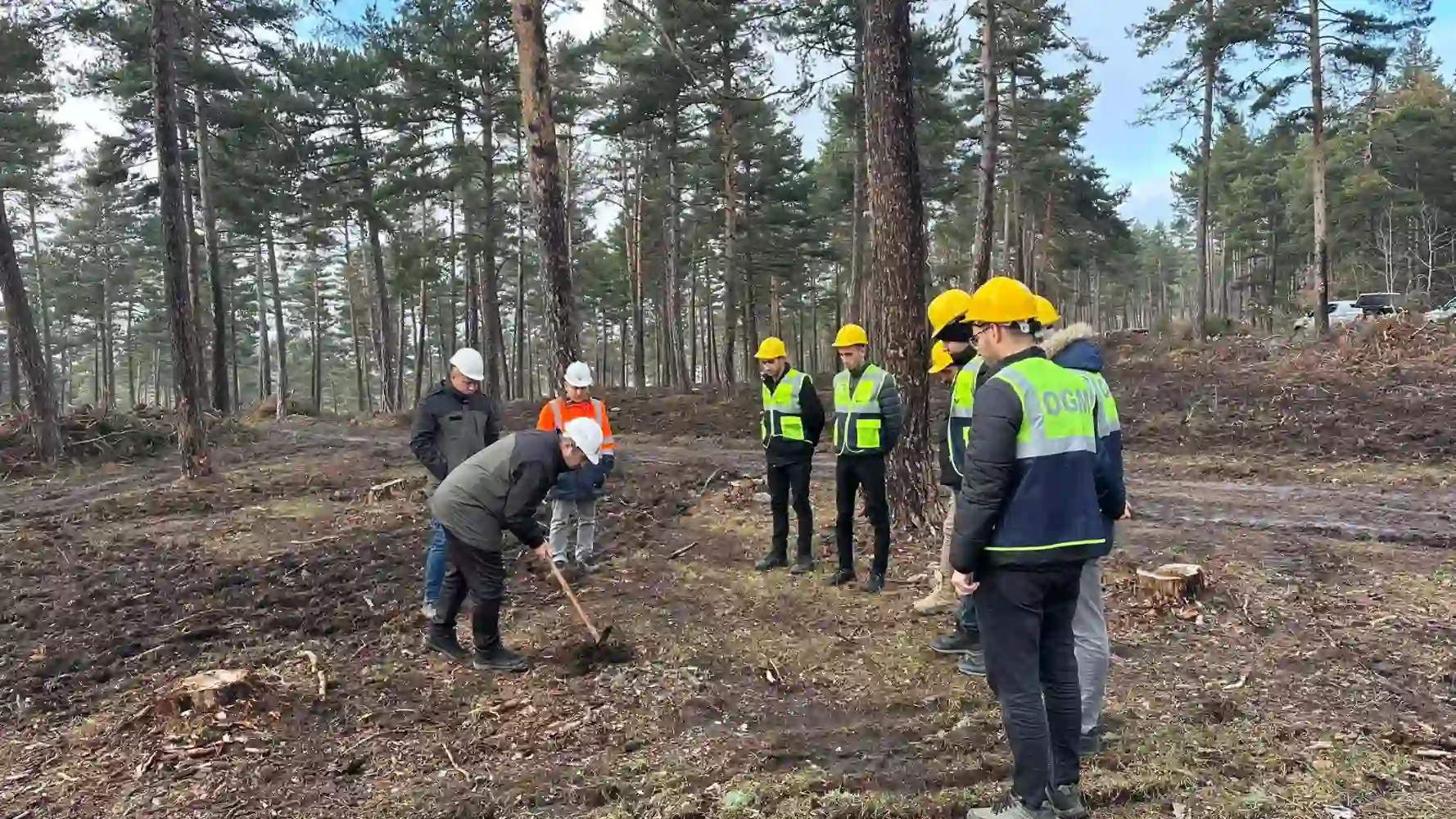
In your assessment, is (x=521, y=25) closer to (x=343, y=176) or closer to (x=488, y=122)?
(x=488, y=122)

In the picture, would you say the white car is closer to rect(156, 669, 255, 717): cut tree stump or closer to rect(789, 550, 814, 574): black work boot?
rect(789, 550, 814, 574): black work boot

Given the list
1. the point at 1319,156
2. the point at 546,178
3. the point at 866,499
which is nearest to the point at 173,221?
the point at 546,178

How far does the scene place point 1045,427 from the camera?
2867 mm

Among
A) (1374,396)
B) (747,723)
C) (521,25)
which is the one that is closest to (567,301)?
(521,25)

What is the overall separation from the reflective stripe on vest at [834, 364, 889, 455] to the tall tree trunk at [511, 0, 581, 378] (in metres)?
3.46

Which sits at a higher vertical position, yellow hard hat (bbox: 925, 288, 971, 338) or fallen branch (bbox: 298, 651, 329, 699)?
yellow hard hat (bbox: 925, 288, 971, 338)

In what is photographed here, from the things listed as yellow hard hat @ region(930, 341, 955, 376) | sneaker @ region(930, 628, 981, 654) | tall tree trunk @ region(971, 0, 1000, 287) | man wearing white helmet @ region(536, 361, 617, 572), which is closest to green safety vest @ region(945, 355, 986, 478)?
yellow hard hat @ region(930, 341, 955, 376)

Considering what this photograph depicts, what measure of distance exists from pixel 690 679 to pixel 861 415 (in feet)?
7.39

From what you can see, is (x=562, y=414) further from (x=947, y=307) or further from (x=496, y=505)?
(x=947, y=307)

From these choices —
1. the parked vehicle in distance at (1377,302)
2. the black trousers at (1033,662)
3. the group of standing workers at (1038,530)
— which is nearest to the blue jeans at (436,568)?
the group of standing workers at (1038,530)

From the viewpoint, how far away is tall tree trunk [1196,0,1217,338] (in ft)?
72.6

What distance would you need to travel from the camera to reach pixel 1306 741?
148 inches

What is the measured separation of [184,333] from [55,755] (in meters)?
8.93

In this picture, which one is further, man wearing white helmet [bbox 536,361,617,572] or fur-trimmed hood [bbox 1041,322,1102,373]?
man wearing white helmet [bbox 536,361,617,572]
